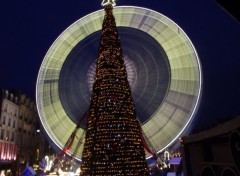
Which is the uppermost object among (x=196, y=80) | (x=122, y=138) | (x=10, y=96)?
(x=10, y=96)

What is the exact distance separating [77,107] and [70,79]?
62.4 inches

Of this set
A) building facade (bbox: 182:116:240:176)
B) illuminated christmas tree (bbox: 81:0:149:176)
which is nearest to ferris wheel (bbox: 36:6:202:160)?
illuminated christmas tree (bbox: 81:0:149:176)

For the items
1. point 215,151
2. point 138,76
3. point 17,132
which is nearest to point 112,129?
point 215,151

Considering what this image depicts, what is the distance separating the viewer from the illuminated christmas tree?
6.83m

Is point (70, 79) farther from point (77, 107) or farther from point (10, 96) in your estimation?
point (10, 96)

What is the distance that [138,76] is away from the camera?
43.4 feet

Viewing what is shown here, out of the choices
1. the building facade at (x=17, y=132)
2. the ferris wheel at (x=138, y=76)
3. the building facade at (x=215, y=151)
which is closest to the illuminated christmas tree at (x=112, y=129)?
the building facade at (x=215, y=151)

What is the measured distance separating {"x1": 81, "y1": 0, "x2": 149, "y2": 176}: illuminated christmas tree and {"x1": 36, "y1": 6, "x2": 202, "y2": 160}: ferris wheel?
453 centimetres

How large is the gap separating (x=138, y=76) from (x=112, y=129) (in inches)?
257

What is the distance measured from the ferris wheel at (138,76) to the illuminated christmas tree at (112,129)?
4.53 m

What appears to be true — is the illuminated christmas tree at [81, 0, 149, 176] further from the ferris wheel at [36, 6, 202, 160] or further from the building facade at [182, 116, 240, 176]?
the ferris wheel at [36, 6, 202, 160]

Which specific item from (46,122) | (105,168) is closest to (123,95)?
(105,168)

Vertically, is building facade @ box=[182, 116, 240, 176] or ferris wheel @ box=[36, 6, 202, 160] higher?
ferris wheel @ box=[36, 6, 202, 160]

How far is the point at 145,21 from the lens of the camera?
535 inches
